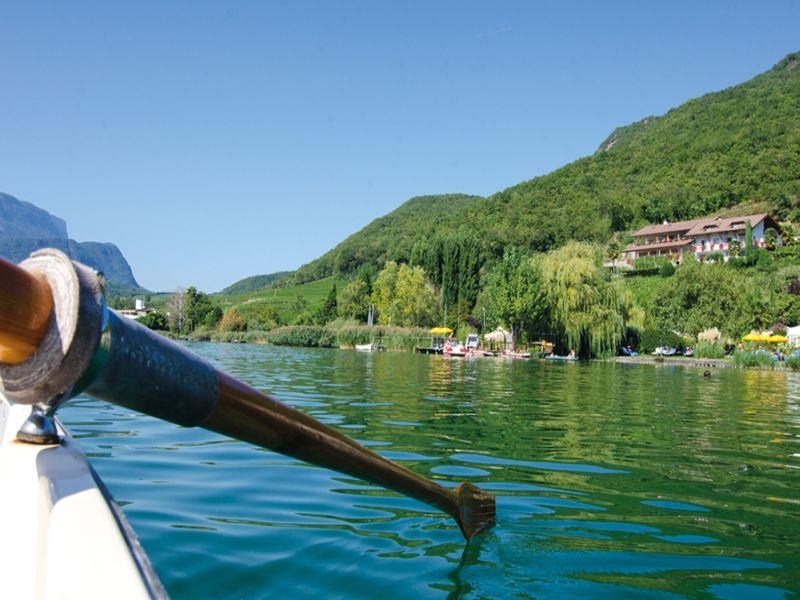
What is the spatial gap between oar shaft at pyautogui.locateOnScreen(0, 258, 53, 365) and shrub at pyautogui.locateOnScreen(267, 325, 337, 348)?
6064cm

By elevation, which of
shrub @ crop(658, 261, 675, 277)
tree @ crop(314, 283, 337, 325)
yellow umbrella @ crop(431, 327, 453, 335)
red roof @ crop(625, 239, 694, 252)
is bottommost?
yellow umbrella @ crop(431, 327, 453, 335)

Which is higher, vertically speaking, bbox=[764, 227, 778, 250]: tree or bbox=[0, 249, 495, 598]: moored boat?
bbox=[764, 227, 778, 250]: tree

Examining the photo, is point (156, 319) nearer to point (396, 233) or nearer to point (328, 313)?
point (328, 313)

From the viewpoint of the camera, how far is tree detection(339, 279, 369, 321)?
253 ft

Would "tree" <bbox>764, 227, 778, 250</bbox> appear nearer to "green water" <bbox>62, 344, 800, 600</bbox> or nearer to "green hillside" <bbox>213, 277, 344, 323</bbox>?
"green hillside" <bbox>213, 277, 344, 323</bbox>

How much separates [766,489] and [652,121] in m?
182

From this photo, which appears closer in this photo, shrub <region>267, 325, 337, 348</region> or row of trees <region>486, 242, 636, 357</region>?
row of trees <region>486, 242, 636, 357</region>

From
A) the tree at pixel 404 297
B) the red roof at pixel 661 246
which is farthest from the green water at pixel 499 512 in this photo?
the red roof at pixel 661 246

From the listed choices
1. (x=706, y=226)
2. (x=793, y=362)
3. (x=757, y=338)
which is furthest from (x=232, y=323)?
(x=706, y=226)

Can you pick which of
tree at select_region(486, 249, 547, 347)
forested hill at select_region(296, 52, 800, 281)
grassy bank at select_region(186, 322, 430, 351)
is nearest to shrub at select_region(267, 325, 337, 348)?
grassy bank at select_region(186, 322, 430, 351)

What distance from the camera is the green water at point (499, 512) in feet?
11.3

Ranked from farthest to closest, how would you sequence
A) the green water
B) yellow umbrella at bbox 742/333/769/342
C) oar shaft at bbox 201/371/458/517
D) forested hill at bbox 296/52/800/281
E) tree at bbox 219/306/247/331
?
forested hill at bbox 296/52/800/281 → tree at bbox 219/306/247/331 → yellow umbrella at bbox 742/333/769/342 → the green water → oar shaft at bbox 201/371/458/517

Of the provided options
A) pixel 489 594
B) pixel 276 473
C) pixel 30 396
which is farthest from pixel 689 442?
pixel 30 396

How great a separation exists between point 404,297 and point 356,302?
11.2m
